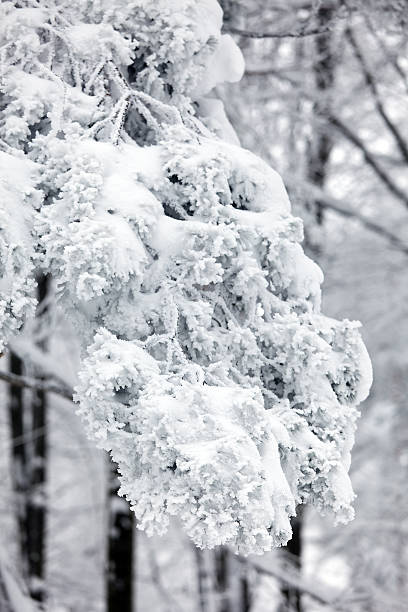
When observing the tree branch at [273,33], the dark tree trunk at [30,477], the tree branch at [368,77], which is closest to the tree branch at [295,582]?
the dark tree trunk at [30,477]

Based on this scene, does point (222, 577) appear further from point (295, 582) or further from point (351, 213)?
point (351, 213)

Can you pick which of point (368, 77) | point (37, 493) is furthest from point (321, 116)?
point (37, 493)

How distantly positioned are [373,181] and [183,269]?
7922 millimetres

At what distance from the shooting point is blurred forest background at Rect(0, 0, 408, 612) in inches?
268

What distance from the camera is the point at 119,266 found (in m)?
2.61

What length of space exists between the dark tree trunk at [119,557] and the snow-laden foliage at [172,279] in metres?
4.80

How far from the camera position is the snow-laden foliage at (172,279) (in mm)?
2432

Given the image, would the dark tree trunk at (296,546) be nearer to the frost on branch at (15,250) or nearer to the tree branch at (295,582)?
the tree branch at (295,582)

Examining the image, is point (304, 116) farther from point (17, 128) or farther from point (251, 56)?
point (17, 128)

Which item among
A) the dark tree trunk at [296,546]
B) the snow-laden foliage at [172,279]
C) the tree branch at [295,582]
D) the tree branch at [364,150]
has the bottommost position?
the dark tree trunk at [296,546]

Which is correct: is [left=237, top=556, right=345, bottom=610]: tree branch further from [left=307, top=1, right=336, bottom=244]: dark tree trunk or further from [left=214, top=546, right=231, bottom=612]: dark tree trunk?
[left=307, top=1, right=336, bottom=244]: dark tree trunk

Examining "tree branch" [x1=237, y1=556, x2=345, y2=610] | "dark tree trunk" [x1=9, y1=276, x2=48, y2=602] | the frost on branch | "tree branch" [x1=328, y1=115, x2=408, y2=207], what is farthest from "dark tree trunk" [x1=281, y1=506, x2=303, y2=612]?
the frost on branch

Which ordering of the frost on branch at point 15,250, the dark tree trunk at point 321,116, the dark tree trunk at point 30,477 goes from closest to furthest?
the frost on branch at point 15,250 → the dark tree trunk at point 321,116 → the dark tree trunk at point 30,477

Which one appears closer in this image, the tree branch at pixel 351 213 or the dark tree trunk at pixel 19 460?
the tree branch at pixel 351 213
